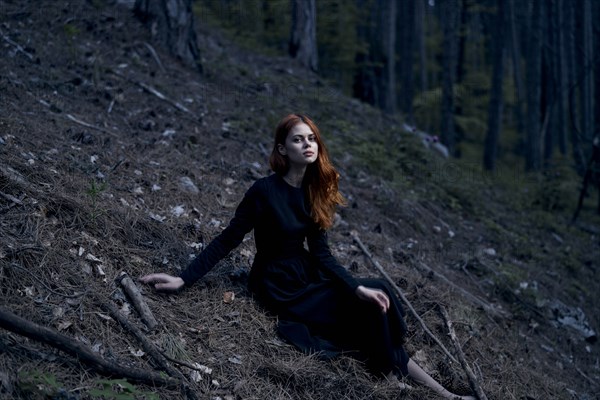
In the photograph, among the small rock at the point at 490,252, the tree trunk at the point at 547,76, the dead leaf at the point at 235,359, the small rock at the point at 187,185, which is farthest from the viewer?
the tree trunk at the point at 547,76

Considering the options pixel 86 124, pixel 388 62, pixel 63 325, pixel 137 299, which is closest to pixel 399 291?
pixel 137 299

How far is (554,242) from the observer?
9.62 metres

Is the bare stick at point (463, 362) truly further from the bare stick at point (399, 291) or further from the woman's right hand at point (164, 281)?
the woman's right hand at point (164, 281)

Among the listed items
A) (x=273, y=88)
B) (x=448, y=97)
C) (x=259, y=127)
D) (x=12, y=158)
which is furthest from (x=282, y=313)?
(x=448, y=97)

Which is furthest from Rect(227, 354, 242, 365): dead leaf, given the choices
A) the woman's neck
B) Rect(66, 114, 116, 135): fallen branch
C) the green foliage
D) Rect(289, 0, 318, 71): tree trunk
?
Rect(289, 0, 318, 71): tree trunk

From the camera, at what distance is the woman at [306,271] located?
369 cm

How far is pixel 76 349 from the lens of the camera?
2.79 meters

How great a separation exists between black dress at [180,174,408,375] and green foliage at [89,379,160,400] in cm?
104

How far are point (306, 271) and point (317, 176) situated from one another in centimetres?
70

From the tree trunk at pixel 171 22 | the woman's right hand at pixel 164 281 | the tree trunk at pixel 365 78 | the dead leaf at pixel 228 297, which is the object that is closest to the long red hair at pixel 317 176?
the dead leaf at pixel 228 297

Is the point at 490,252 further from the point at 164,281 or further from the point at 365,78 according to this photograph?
the point at 365,78

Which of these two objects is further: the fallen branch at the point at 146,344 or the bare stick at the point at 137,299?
the bare stick at the point at 137,299

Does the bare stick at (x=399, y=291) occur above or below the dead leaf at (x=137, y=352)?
below

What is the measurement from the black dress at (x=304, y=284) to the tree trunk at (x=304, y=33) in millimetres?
9967
